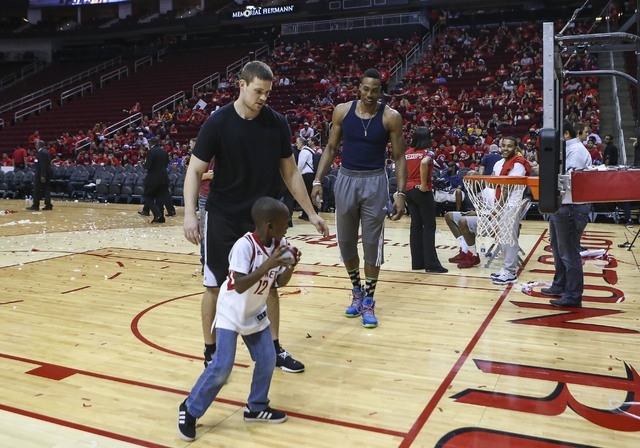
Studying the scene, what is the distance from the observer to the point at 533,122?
16.1m

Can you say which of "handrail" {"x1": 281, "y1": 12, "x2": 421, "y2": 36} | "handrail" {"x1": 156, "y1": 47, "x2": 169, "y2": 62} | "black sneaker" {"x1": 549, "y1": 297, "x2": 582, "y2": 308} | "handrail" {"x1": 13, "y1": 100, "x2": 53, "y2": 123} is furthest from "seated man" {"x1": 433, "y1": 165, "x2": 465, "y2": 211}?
"handrail" {"x1": 156, "y1": 47, "x2": 169, "y2": 62}

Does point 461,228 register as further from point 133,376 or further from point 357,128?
point 133,376

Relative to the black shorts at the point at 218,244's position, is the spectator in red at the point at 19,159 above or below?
above

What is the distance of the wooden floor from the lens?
277cm

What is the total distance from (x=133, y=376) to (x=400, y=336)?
1826 millimetres

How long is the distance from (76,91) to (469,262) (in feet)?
89.0

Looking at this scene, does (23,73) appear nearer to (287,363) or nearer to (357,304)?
(357,304)

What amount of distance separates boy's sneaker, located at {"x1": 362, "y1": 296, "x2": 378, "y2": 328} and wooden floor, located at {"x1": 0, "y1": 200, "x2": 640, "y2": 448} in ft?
0.22

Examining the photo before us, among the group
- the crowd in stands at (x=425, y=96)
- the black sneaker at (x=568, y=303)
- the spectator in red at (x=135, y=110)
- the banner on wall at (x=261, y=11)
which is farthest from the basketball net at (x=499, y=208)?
the banner on wall at (x=261, y=11)

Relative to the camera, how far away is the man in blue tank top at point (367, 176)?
14.8ft

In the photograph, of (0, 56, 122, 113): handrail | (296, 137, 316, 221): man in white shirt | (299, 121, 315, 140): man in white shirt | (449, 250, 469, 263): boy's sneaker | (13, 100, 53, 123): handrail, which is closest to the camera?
(449, 250, 469, 263): boy's sneaker

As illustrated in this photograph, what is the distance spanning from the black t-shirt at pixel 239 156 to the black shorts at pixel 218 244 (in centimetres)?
5

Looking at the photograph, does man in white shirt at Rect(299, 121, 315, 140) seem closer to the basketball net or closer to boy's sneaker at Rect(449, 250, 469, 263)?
boy's sneaker at Rect(449, 250, 469, 263)

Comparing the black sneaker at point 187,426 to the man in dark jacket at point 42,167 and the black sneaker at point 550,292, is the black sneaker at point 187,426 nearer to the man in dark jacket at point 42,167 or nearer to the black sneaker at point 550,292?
the black sneaker at point 550,292
